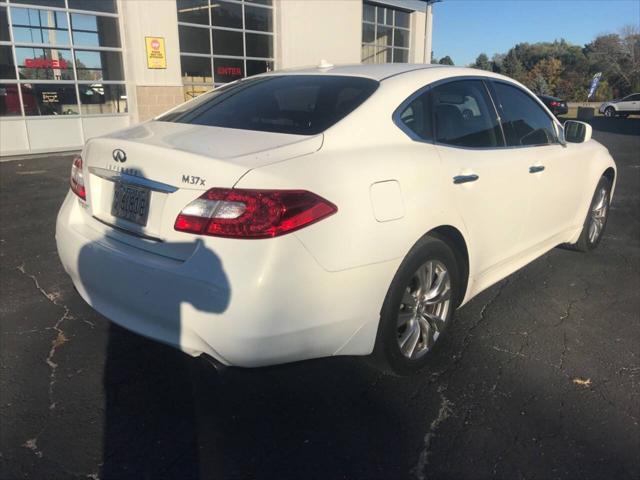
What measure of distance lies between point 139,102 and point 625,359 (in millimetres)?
12537

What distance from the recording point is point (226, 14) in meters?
14.9

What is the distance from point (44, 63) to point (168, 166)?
1156 centimetres

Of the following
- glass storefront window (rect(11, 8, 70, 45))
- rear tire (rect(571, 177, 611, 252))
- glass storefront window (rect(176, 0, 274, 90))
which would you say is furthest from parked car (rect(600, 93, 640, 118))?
rear tire (rect(571, 177, 611, 252))

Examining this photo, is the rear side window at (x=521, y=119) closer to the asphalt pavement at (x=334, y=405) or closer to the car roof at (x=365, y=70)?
the car roof at (x=365, y=70)

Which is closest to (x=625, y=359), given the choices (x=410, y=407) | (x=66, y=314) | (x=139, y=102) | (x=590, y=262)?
(x=410, y=407)

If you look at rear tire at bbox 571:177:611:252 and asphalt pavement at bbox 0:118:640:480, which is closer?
asphalt pavement at bbox 0:118:640:480

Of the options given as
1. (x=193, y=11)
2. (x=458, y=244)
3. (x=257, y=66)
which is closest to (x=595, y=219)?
(x=458, y=244)

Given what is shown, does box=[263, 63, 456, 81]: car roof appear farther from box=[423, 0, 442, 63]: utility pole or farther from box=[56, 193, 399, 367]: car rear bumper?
box=[423, 0, 442, 63]: utility pole

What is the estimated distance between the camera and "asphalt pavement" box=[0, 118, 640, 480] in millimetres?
2295

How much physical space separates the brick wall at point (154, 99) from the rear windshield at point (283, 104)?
35.2 feet

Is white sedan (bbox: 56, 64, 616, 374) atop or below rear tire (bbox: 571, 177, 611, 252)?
atop

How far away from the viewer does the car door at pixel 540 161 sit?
3.67 m

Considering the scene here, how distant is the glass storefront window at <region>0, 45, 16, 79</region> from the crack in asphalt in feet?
39.3

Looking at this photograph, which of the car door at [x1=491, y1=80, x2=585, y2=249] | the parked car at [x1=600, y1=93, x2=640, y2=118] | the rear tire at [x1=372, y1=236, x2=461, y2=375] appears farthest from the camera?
the parked car at [x1=600, y1=93, x2=640, y2=118]
